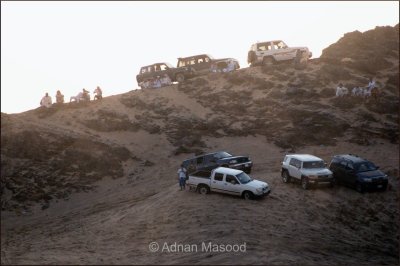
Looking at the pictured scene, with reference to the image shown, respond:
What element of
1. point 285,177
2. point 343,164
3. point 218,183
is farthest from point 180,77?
point 218,183

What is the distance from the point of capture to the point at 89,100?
144 ft

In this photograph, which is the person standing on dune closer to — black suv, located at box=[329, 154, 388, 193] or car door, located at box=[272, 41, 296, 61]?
car door, located at box=[272, 41, 296, 61]

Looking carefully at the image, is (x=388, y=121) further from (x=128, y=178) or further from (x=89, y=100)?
(x=89, y=100)

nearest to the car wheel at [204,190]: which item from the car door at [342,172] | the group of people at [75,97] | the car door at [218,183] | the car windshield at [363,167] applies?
the car door at [218,183]

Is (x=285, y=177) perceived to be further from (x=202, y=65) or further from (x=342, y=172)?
(x=202, y=65)

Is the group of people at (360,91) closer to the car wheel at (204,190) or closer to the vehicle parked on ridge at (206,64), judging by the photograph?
the vehicle parked on ridge at (206,64)

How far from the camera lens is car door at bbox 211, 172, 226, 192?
22777mm

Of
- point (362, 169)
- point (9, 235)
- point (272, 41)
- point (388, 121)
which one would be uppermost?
point (272, 41)

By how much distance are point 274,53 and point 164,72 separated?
12.0 meters

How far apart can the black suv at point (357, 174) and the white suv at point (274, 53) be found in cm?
2215

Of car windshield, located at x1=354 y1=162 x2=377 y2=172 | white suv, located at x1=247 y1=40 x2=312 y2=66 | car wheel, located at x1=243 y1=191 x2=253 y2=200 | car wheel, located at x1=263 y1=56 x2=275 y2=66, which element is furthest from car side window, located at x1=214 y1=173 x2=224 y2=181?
car wheel, located at x1=263 y1=56 x2=275 y2=66

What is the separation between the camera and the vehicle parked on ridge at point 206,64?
4572 cm

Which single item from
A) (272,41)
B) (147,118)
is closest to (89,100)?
(147,118)

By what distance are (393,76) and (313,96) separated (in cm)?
1060
